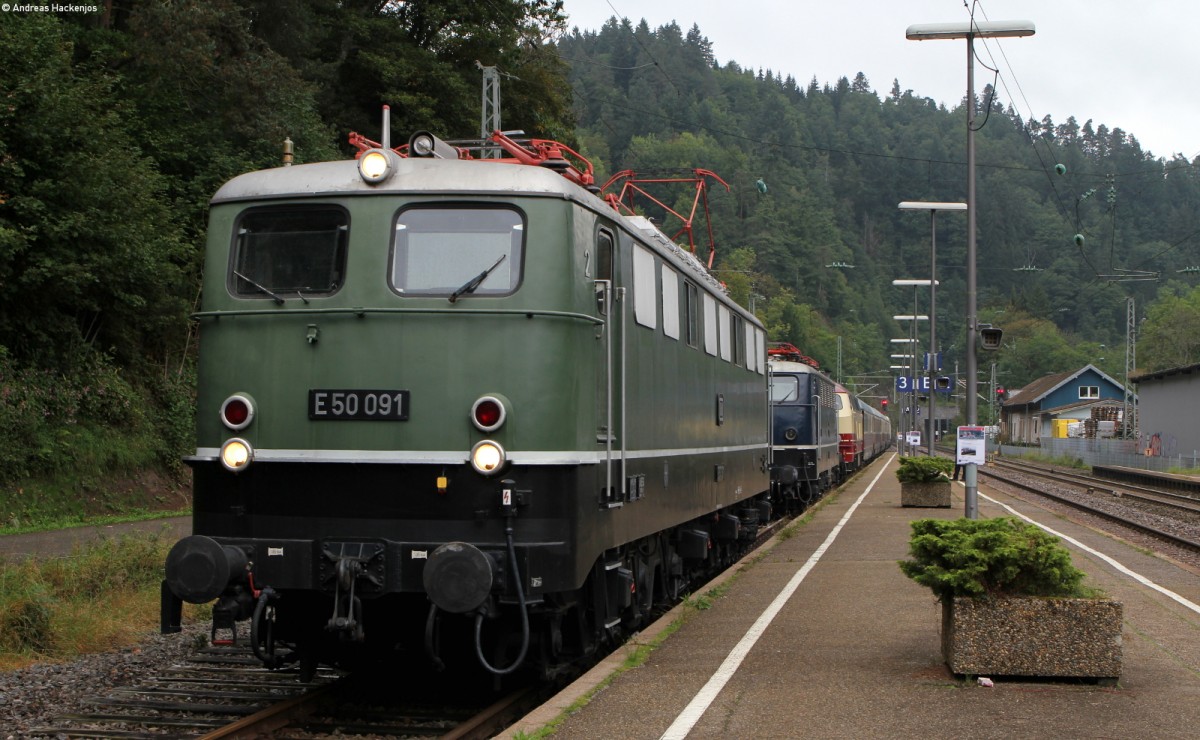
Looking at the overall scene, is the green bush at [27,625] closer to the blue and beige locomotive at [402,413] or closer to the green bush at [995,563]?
the blue and beige locomotive at [402,413]

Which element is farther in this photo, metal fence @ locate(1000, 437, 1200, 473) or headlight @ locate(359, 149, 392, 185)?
metal fence @ locate(1000, 437, 1200, 473)

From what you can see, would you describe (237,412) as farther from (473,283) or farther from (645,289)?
(645,289)

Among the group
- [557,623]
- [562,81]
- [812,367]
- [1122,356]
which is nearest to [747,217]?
[1122,356]

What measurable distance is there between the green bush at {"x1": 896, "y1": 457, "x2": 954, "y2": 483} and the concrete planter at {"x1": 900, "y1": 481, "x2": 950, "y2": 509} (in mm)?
86

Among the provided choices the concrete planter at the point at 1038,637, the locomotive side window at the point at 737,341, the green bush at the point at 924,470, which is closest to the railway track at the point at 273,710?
the concrete planter at the point at 1038,637

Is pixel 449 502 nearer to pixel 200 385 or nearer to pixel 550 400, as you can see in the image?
pixel 550 400

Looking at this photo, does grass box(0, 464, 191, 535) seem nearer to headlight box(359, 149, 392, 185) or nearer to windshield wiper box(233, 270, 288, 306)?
windshield wiper box(233, 270, 288, 306)

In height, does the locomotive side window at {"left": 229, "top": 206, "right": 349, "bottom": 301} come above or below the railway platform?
above

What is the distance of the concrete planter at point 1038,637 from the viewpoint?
315 inches

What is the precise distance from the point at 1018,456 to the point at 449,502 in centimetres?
8425

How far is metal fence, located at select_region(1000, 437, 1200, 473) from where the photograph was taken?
51.7 meters

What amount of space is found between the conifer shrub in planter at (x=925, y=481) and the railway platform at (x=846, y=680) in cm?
1258

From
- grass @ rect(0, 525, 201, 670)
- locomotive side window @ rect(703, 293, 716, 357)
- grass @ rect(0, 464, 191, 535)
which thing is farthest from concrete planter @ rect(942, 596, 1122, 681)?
grass @ rect(0, 464, 191, 535)

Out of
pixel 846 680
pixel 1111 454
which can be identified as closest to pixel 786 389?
pixel 846 680
